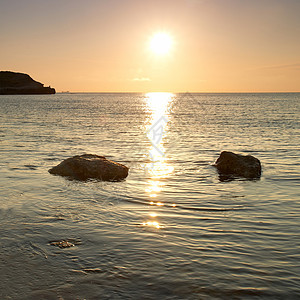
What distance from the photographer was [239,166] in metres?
15.6

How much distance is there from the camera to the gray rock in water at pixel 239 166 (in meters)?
15.1

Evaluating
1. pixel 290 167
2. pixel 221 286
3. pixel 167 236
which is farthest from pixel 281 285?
pixel 290 167

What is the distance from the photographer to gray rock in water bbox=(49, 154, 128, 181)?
46.5ft

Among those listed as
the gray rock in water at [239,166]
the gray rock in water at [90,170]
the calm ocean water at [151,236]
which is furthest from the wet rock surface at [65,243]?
the gray rock in water at [239,166]

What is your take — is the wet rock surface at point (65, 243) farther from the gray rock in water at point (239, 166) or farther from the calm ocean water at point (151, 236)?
the gray rock in water at point (239, 166)

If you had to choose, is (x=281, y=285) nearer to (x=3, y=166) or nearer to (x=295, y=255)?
(x=295, y=255)

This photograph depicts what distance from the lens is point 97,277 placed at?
19.3 feet

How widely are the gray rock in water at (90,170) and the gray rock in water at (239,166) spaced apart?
4.69 meters

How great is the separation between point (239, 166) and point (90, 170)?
6.64 metres

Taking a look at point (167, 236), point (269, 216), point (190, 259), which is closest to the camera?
point (190, 259)

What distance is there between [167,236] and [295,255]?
2.66 meters

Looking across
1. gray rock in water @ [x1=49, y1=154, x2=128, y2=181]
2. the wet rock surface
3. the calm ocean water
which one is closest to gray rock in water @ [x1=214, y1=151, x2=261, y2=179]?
the calm ocean water

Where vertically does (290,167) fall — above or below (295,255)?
above

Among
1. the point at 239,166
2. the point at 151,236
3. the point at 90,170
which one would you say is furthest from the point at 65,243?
the point at 239,166
